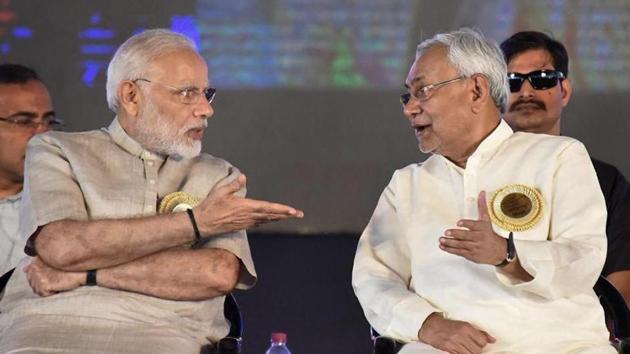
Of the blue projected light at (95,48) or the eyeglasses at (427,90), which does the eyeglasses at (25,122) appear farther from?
the blue projected light at (95,48)

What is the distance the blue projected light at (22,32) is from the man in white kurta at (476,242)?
12.8 ft

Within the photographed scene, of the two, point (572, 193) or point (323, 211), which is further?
point (323, 211)

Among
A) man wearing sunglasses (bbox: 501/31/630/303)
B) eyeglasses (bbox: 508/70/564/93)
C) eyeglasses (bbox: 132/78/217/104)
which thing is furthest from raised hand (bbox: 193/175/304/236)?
eyeglasses (bbox: 508/70/564/93)

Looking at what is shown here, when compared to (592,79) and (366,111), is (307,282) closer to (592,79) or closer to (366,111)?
(366,111)

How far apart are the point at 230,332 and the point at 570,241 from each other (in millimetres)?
1208

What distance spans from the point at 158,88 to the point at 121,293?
739 millimetres

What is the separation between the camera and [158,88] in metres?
4.53

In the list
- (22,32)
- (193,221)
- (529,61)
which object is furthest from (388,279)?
(22,32)

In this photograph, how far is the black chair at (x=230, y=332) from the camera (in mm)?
4152

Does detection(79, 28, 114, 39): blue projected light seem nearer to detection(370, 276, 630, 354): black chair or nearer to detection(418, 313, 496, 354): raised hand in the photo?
detection(370, 276, 630, 354): black chair

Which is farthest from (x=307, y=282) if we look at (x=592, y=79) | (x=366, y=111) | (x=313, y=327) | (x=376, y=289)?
(x=376, y=289)

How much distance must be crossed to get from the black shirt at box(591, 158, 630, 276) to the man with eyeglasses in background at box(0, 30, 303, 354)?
148cm

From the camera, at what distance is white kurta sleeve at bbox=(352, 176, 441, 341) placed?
4340mm

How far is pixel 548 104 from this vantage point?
5375mm
